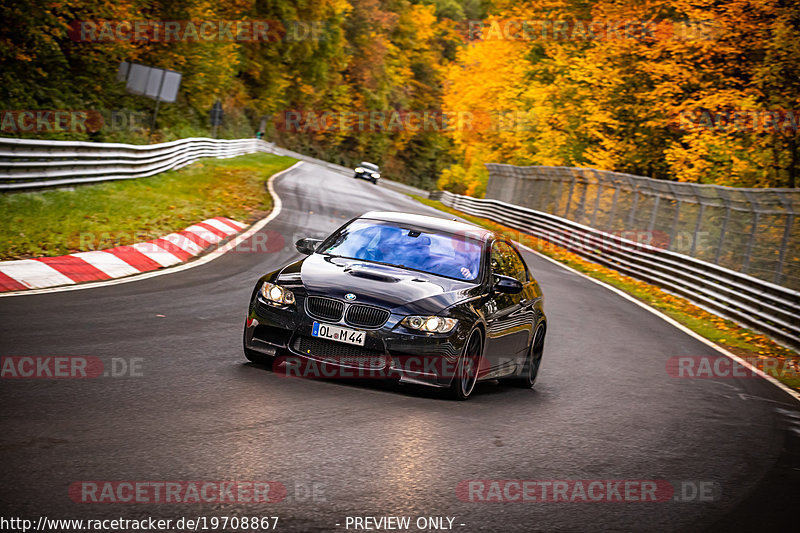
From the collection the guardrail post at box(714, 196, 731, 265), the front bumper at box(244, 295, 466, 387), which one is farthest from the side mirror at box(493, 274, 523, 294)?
the guardrail post at box(714, 196, 731, 265)

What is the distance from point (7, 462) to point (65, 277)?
707 cm

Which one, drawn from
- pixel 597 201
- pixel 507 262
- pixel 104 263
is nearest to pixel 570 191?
pixel 597 201

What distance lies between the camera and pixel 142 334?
9.06m

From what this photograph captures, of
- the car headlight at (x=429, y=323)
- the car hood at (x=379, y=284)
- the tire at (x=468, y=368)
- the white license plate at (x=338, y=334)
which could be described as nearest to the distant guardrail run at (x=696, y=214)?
the tire at (x=468, y=368)

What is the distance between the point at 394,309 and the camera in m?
7.86

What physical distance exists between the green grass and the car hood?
549cm

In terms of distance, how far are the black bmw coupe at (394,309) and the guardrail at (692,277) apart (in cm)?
870

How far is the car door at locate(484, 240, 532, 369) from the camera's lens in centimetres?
882

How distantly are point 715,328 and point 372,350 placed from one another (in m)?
12.1

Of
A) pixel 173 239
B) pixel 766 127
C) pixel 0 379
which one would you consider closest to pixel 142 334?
pixel 0 379

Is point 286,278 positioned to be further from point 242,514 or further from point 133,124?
point 133,124

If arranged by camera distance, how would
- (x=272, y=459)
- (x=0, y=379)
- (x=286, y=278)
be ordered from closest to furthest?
(x=272, y=459), (x=0, y=379), (x=286, y=278)

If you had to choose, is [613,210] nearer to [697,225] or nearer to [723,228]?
[697,225]

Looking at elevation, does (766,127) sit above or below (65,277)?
above
